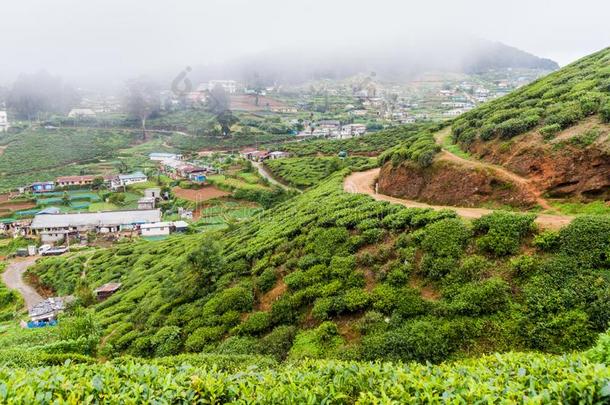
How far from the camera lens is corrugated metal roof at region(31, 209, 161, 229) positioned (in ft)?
183

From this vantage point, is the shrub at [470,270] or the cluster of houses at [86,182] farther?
the cluster of houses at [86,182]

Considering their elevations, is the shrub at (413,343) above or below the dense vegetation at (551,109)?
below

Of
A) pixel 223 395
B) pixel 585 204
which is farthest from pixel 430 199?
pixel 223 395

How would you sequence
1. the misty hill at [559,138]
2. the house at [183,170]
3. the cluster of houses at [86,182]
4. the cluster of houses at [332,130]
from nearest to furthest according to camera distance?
the misty hill at [559,138], the house at [183,170], the cluster of houses at [86,182], the cluster of houses at [332,130]

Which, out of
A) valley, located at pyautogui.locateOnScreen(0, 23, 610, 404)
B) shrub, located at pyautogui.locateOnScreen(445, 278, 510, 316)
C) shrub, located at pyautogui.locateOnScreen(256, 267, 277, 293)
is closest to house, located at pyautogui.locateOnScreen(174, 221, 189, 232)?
valley, located at pyautogui.locateOnScreen(0, 23, 610, 404)

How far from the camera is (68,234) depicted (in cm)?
5519

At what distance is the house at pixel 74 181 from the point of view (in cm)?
7525

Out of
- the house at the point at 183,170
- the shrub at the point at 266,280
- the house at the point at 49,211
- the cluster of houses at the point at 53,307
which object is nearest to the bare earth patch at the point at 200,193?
the house at the point at 183,170

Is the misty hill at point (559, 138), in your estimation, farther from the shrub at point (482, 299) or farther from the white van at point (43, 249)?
the white van at point (43, 249)

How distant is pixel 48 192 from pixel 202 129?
49903mm

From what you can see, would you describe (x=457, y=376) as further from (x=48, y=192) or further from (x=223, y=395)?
(x=48, y=192)

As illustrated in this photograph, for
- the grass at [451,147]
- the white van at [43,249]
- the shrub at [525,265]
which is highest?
the grass at [451,147]

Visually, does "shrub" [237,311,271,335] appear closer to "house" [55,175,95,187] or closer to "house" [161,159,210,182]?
"house" [161,159,210,182]

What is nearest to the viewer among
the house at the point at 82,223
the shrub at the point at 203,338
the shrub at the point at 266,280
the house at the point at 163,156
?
the shrub at the point at 203,338
